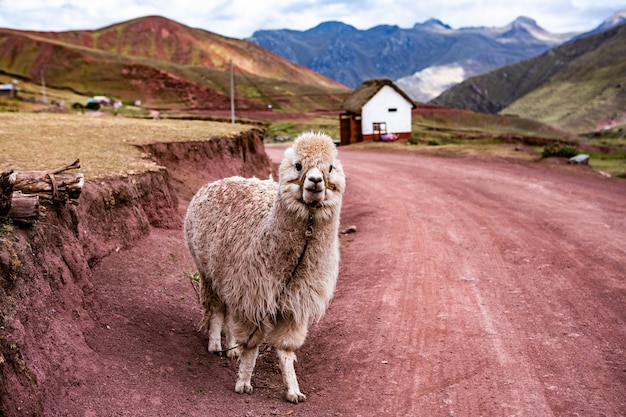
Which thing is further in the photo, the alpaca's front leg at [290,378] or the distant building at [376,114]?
the distant building at [376,114]

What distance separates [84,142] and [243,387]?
29.3ft

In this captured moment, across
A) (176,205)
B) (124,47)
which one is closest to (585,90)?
(124,47)

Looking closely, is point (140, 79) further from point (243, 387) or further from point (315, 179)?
point (315, 179)

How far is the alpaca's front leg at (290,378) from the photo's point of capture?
5875mm

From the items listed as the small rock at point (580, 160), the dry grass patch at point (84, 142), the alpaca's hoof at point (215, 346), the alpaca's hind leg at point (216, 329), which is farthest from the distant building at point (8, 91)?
the alpaca's hoof at point (215, 346)

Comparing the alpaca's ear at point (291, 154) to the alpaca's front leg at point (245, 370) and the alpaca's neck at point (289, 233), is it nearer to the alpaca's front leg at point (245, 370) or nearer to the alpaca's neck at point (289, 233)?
the alpaca's neck at point (289, 233)

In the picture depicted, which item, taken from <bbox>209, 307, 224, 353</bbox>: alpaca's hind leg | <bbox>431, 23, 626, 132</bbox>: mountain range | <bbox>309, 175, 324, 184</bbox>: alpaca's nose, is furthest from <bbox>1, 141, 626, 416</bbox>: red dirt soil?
<bbox>431, 23, 626, 132</bbox>: mountain range

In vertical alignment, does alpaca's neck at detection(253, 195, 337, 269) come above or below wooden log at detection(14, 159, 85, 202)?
below

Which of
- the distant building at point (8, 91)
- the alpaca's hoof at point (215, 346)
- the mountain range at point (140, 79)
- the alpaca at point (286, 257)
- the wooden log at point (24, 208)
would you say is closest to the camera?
the wooden log at point (24, 208)

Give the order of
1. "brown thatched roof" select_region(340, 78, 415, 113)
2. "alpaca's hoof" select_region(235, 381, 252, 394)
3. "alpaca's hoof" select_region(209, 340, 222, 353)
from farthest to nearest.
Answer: "brown thatched roof" select_region(340, 78, 415, 113) < "alpaca's hoof" select_region(209, 340, 222, 353) < "alpaca's hoof" select_region(235, 381, 252, 394)

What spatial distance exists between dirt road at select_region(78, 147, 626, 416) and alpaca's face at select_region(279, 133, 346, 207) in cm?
195

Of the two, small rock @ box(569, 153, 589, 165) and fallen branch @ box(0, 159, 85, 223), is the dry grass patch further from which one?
small rock @ box(569, 153, 589, 165)

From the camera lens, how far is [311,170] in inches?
214

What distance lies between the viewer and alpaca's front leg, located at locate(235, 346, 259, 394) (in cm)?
607
